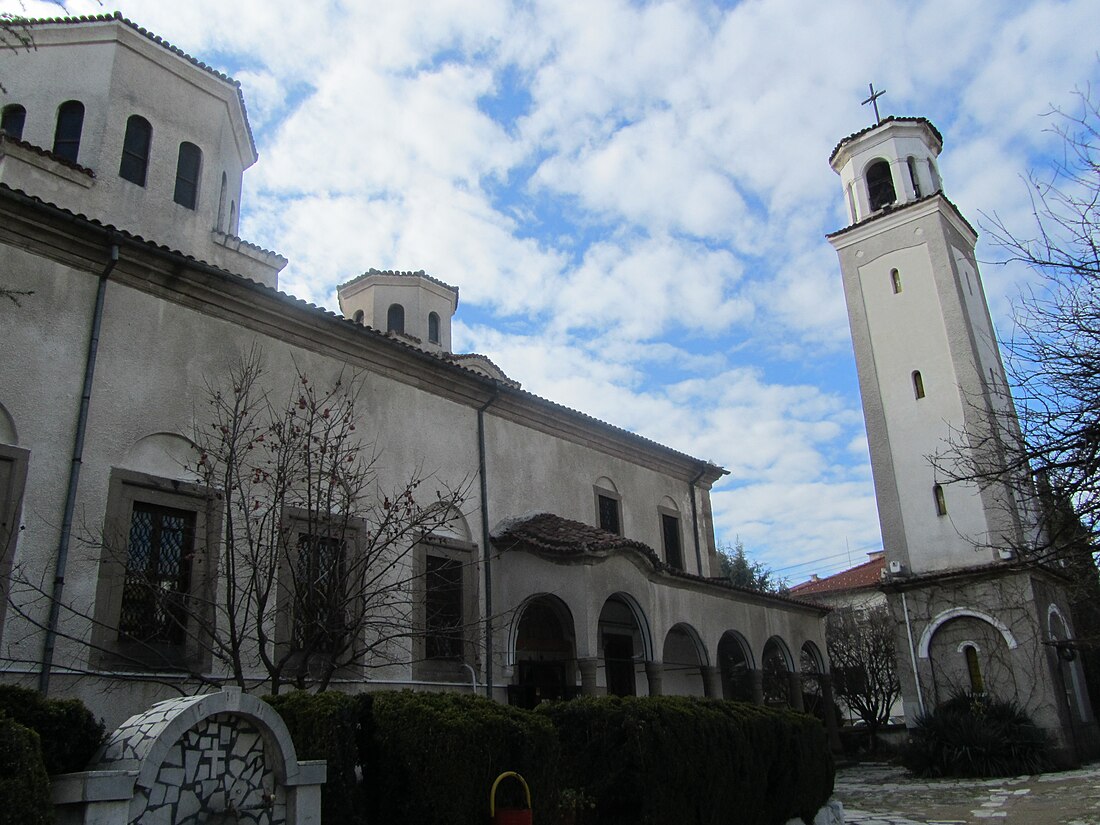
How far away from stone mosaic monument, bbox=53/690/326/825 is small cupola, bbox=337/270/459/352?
2023 cm

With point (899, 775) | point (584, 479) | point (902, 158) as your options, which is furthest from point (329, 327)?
point (902, 158)

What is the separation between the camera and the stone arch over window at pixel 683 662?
18.4 m

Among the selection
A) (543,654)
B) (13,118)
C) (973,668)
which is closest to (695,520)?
(543,654)

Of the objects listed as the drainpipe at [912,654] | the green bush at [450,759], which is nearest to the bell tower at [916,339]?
the drainpipe at [912,654]

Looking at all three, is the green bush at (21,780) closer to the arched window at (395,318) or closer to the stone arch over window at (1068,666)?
the arched window at (395,318)

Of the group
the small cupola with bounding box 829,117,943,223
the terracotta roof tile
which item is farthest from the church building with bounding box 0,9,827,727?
the terracotta roof tile

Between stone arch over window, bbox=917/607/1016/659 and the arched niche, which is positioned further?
stone arch over window, bbox=917/607/1016/659

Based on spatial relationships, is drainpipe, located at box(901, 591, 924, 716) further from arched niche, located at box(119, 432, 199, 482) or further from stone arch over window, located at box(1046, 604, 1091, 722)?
arched niche, located at box(119, 432, 199, 482)

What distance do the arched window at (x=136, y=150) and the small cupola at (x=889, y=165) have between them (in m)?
19.5

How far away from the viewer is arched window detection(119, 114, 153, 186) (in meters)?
15.6

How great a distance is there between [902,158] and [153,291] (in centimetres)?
2168

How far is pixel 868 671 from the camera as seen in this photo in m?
31.8

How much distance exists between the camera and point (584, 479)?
1895cm

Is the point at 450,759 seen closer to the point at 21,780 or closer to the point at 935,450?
the point at 21,780
